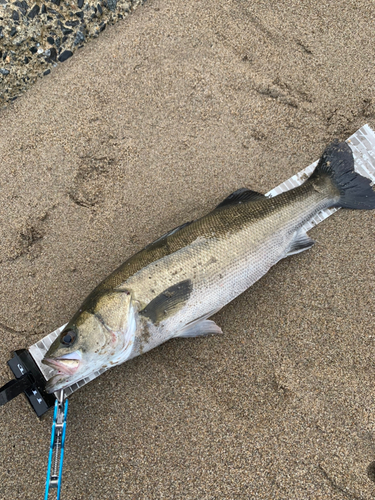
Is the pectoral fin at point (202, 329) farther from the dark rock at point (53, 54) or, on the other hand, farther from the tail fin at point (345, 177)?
the dark rock at point (53, 54)

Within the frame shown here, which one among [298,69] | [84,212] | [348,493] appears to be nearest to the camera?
[348,493]

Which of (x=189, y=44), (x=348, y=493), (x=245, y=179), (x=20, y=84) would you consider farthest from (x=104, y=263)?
(x=348, y=493)

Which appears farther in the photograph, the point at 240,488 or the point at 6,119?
the point at 6,119

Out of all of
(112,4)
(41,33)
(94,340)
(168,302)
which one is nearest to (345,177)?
(168,302)

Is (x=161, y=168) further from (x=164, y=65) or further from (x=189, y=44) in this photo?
(x=189, y=44)

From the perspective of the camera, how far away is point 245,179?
3.38 metres

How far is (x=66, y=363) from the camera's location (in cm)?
245

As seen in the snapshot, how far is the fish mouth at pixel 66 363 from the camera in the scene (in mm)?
2430

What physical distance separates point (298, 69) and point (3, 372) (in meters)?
4.04

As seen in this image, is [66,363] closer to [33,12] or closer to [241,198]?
[241,198]

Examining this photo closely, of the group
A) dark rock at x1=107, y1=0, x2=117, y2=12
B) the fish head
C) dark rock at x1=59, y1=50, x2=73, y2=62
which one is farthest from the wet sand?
the fish head

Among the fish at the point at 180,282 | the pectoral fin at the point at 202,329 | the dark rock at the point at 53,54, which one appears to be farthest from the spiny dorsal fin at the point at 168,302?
the dark rock at the point at 53,54

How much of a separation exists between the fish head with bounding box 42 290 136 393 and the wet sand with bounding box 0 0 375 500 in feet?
1.62

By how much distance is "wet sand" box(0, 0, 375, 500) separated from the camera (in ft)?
9.21
